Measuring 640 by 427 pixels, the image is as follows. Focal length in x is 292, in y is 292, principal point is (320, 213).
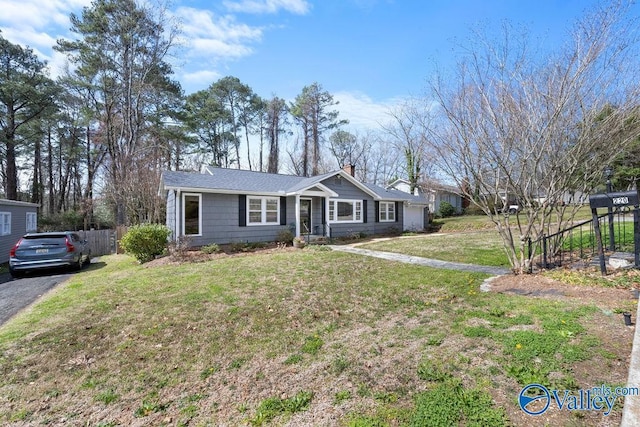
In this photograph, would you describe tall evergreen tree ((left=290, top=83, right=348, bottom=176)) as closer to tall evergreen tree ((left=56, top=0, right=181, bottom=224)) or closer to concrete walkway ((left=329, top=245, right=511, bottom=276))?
tall evergreen tree ((left=56, top=0, right=181, bottom=224))

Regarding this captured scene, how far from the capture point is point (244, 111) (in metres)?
29.3

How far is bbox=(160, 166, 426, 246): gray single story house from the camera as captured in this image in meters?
12.5

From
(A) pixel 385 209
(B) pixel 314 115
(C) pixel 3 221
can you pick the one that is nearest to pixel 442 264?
(A) pixel 385 209

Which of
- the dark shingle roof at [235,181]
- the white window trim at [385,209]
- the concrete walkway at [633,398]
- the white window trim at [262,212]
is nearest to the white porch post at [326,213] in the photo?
the dark shingle roof at [235,181]

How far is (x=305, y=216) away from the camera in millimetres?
15688

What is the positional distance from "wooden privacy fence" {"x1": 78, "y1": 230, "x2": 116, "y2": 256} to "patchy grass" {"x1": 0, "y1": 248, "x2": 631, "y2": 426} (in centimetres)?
1164

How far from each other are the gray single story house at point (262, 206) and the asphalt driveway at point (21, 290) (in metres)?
4.09

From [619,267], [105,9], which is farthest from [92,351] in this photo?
[105,9]

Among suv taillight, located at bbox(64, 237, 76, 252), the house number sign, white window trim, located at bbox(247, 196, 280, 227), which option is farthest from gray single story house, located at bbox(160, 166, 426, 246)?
the house number sign

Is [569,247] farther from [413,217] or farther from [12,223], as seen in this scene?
[12,223]

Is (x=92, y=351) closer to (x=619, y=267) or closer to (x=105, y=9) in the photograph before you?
(x=619, y=267)

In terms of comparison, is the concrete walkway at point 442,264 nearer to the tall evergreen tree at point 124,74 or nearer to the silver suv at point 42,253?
the silver suv at point 42,253

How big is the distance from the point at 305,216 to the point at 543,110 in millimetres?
11286

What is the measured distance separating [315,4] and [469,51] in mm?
4700
